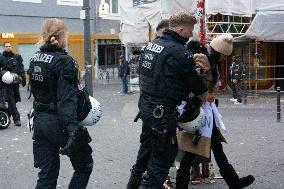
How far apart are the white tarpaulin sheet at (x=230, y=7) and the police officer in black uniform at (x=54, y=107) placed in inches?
600

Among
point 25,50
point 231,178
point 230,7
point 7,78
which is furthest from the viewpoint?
point 25,50

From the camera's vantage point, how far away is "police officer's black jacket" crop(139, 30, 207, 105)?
508cm

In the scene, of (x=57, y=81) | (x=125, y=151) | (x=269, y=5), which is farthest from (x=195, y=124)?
(x=269, y=5)

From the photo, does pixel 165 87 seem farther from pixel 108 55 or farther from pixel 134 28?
pixel 108 55

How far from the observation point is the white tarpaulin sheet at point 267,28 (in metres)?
19.4

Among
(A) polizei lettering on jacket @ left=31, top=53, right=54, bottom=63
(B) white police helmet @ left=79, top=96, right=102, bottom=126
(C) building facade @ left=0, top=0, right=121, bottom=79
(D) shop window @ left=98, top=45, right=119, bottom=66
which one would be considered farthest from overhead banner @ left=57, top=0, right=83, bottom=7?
(A) polizei lettering on jacket @ left=31, top=53, right=54, bottom=63

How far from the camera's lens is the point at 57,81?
16.1 feet

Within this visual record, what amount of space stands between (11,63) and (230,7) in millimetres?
10167

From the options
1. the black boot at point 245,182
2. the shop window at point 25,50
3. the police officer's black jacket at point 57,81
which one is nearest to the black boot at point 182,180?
the black boot at point 245,182

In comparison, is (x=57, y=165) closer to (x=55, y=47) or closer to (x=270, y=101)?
(x=55, y=47)

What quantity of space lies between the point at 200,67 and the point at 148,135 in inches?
40.2

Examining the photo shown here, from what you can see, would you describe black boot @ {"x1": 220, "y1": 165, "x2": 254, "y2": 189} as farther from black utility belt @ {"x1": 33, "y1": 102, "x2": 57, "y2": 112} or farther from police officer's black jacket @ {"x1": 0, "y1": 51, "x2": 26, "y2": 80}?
police officer's black jacket @ {"x1": 0, "y1": 51, "x2": 26, "y2": 80}

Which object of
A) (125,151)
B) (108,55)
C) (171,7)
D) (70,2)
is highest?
(70,2)

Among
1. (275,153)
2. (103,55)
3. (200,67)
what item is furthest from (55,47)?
(103,55)
